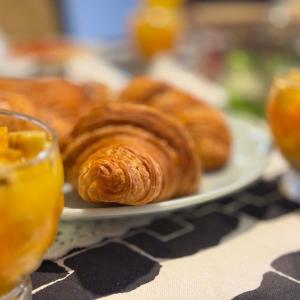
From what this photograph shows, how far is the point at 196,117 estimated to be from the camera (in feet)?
2.85

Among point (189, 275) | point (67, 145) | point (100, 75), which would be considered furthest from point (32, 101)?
point (100, 75)

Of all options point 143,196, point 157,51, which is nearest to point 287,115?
point 143,196

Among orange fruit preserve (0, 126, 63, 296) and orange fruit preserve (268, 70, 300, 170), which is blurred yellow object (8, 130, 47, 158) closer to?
orange fruit preserve (0, 126, 63, 296)

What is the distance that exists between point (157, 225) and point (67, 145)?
16 centimetres

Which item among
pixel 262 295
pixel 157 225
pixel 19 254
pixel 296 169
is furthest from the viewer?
pixel 296 169

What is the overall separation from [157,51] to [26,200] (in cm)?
132

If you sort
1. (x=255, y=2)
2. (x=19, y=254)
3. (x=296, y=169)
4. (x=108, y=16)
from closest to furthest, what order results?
(x=19, y=254) → (x=296, y=169) → (x=108, y=16) → (x=255, y=2)

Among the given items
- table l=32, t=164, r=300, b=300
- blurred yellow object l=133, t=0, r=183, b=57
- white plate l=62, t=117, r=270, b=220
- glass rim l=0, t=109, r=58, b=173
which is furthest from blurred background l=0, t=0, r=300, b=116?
glass rim l=0, t=109, r=58, b=173

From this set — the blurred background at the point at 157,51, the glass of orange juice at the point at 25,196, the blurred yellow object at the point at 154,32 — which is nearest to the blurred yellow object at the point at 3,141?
the glass of orange juice at the point at 25,196

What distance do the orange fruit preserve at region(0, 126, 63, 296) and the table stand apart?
3.8 inches

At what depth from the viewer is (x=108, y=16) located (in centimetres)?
286

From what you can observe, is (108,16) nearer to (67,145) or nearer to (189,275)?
(67,145)

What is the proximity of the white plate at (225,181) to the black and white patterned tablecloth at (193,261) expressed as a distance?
4cm

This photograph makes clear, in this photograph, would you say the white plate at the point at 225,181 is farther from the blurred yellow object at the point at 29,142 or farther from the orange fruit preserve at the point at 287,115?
the blurred yellow object at the point at 29,142
